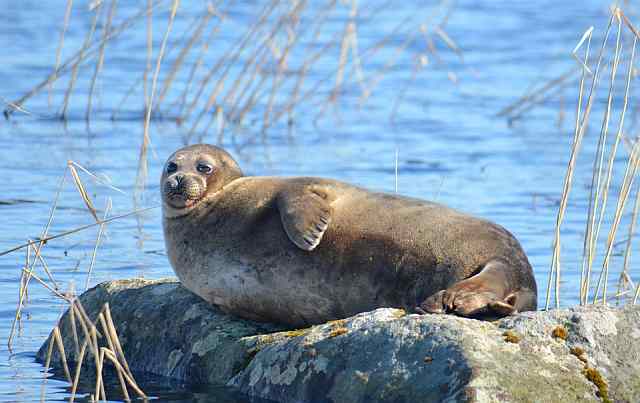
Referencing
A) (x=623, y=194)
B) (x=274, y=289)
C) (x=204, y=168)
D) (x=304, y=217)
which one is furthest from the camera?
(x=623, y=194)

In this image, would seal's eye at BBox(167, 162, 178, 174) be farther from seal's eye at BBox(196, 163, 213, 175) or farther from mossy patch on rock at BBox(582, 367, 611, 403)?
mossy patch on rock at BBox(582, 367, 611, 403)

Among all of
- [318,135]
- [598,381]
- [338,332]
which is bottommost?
[318,135]

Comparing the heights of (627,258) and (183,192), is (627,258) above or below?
below

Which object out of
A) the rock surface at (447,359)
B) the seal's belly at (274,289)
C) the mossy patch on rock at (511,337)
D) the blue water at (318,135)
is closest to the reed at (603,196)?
the blue water at (318,135)

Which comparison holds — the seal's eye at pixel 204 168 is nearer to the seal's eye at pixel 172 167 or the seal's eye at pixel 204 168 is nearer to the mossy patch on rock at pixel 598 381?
the seal's eye at pixel 172 167

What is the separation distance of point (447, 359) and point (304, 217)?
1.29m

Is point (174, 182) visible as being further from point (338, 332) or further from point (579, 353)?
point (579, 353)

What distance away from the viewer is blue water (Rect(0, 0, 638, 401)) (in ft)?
29.0

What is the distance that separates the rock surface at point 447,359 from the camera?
499 cm

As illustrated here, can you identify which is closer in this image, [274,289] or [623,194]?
[274,289]

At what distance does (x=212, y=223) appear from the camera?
6570 mm

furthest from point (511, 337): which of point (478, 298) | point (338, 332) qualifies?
point (338, 332)

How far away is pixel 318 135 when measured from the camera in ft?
46.4

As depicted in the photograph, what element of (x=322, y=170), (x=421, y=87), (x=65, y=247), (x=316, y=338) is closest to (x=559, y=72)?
(x=421, y=87)
